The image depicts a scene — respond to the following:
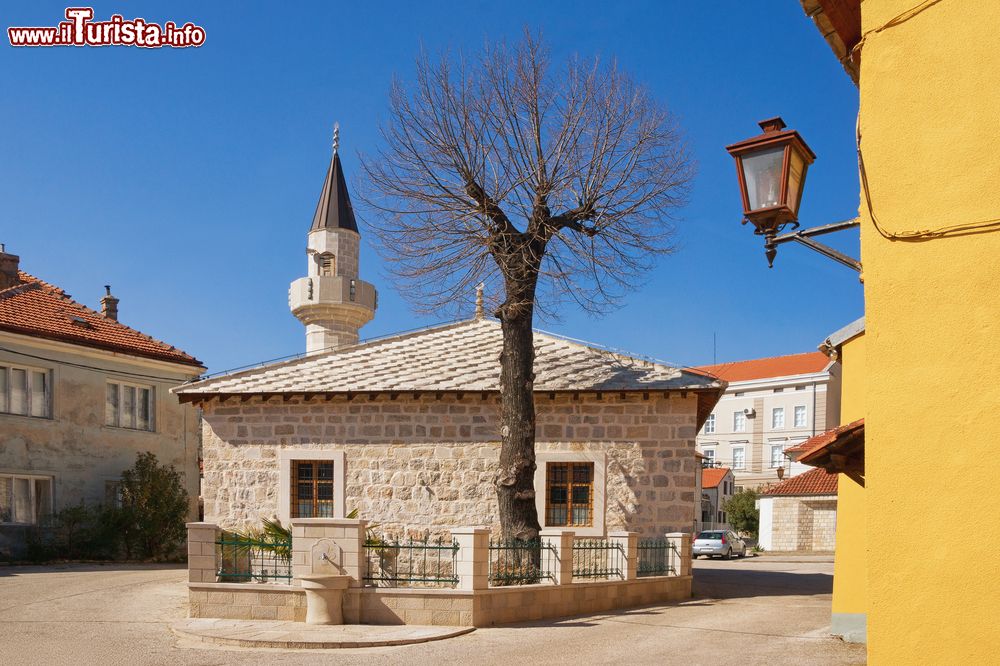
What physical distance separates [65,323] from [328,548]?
1484 centimetres

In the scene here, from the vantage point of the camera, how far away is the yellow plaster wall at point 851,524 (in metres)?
10.6

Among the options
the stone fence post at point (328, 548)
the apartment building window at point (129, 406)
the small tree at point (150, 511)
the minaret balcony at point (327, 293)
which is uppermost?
the minaret balcony at point (327, 293)

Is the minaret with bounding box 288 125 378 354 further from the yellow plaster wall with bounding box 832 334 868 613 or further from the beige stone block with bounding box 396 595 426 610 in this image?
the yellow plaster wall with bounding box 832 334 868 613

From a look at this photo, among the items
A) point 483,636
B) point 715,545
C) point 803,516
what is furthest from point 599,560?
point 803,516

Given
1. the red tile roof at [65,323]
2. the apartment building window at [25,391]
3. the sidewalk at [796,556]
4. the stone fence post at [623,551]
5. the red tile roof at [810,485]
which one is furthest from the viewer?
the red tile roof at [810,485]

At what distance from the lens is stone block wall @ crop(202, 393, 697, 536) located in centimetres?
1652

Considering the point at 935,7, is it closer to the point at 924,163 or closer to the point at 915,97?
the point at 915,97

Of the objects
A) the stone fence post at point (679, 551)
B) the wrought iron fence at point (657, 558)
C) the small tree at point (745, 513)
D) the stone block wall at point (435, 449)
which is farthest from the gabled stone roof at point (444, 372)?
the small tree at point (745, 513)

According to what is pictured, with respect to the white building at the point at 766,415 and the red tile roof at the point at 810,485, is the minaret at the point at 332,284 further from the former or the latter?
the white building at the point at 766,415

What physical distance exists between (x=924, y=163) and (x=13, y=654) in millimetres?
9763

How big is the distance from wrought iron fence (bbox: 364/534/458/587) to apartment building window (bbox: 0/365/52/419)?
518 inches

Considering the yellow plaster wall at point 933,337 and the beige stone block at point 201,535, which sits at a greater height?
the yellow plaster wall at point 933,337

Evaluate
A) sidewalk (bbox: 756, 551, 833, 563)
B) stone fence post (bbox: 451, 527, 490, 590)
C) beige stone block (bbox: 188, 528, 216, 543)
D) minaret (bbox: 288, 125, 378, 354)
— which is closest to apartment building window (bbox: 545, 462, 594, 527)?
stone fence post (bbox: 451, 527, 490, 590)

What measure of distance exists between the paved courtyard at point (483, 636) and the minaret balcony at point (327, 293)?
1501 centimetres
